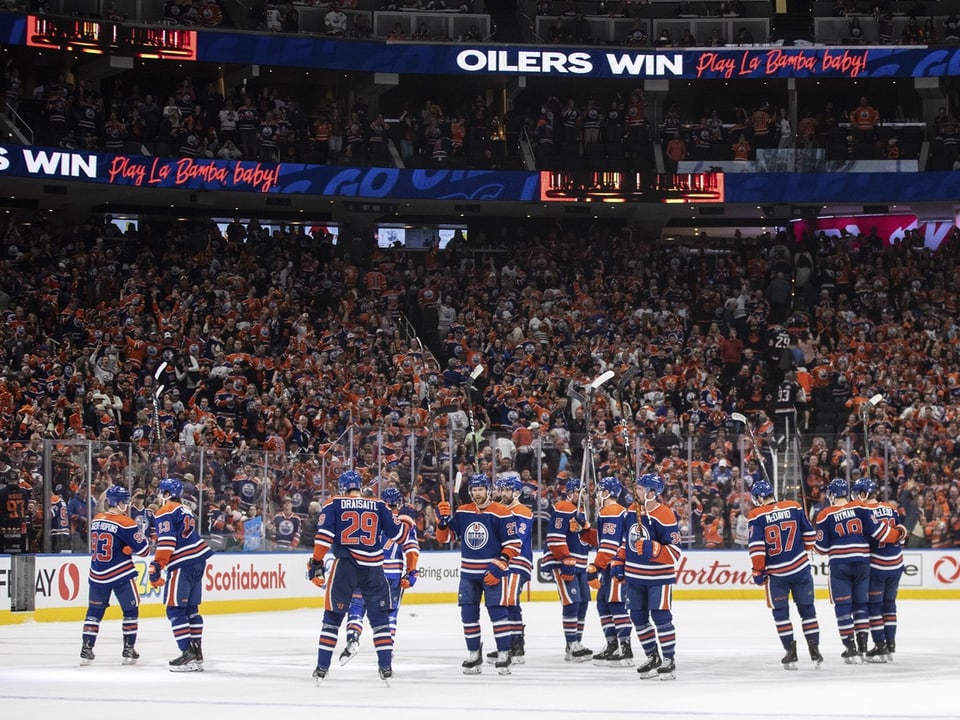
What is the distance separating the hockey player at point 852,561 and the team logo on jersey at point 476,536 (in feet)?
11.9

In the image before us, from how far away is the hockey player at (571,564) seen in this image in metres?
16.5

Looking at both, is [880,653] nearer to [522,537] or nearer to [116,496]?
[522,537]

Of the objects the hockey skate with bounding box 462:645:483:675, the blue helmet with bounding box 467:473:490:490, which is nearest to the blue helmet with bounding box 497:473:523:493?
the blue helmet with bounding box 467:473:490:490

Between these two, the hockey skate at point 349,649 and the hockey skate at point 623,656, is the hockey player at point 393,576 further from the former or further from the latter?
the hockey skate at point 623,656

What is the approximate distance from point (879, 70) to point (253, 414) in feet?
64.8

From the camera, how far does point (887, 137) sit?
39.9m

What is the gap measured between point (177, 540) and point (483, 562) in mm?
3018

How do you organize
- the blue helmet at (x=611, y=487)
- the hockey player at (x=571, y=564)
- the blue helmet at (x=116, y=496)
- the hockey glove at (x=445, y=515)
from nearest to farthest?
the hockey glove at (x=445, y=515) < the blue helmet at (x=116, y=496) < the blue helmet at (x=611, y=487) < the hockey player at (x=571, y=564)

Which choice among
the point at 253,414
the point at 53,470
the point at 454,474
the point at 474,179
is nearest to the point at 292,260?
the point at 474,179

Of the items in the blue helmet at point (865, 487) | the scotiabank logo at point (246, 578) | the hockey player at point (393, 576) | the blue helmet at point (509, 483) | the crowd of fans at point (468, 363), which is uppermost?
the crowd of fans at point (468, 363)

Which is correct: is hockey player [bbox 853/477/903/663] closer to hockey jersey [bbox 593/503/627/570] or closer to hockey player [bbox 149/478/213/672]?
hockey jersey [bbox 593/503/627/570]

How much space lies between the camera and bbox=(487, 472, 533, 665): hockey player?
1517 centimetres

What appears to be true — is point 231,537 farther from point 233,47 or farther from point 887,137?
point 887,137

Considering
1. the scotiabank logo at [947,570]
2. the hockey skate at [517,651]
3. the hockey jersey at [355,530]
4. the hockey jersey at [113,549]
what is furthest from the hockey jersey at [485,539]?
the scotiabank logo at [947,570]
